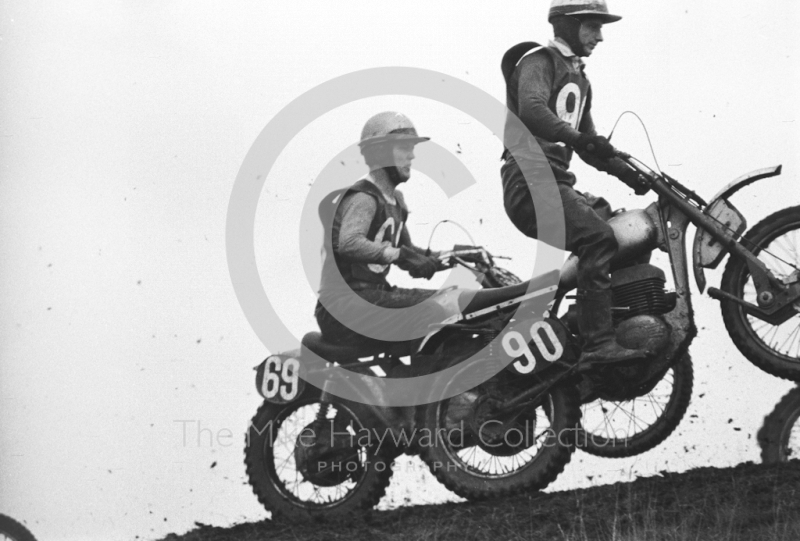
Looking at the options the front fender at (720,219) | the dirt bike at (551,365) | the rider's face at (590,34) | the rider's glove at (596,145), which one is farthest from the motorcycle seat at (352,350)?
the rider's face at (590,34)

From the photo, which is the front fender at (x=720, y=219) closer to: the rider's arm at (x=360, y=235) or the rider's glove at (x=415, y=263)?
the rider's glove at (x=415, y=263)

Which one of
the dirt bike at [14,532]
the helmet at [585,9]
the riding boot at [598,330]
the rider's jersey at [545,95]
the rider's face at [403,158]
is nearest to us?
the riding boot at [598,330]

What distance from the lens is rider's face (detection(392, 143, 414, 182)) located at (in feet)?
26.8

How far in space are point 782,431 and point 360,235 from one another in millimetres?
2920

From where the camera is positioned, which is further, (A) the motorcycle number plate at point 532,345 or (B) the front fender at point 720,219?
(A) the motorcycle number plate at point 532,345

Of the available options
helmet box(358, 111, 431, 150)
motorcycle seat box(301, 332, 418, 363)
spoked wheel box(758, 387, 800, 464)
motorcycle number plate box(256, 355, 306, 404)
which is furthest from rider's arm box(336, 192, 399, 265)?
spoked wheel box(758, 387, 800, 464)

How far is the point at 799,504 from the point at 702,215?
1.81 metres

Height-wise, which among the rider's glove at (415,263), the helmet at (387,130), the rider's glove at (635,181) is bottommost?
the rider's glove at (415,263)

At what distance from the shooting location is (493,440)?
7.57 m

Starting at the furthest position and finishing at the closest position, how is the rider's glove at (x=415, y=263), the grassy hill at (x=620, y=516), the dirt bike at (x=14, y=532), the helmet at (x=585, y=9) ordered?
the dirt bike at (x=14, y=532)
the rider's glove at (x=415, y=263)
the helmet at (x=585, y=9)
the grassy hill at (x=620, y=516)

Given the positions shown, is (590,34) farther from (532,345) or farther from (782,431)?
(782,431)

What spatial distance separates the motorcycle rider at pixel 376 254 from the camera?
25.9ft

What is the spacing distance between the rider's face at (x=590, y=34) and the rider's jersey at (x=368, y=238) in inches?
64.8

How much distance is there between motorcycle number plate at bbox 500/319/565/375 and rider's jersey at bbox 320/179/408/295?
3.24 ft
